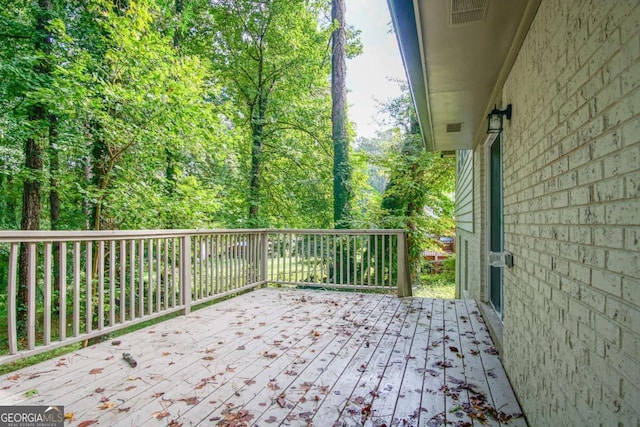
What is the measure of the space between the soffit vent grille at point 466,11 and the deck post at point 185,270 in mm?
3396

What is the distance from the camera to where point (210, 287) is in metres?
4.70

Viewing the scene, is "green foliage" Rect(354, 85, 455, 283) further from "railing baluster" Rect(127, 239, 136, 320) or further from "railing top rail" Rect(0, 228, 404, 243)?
"railing baluster" Rect(127, 239, 136, 320)

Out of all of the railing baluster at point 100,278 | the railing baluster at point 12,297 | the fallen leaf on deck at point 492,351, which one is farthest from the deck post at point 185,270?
the fallen leaf on deck at point 492,351

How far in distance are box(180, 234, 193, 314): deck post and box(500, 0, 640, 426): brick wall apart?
3.39 m

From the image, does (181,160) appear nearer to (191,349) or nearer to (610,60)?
(191,349)

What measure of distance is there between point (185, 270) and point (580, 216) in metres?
3.81

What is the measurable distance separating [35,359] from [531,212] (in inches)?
299

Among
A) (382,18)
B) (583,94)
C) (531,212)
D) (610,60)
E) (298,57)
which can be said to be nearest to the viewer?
(610,60)

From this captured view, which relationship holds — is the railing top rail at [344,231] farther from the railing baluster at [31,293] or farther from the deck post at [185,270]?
the railing baluster at [31,293]

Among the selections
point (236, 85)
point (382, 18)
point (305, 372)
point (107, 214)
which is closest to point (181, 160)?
point (107, 214)

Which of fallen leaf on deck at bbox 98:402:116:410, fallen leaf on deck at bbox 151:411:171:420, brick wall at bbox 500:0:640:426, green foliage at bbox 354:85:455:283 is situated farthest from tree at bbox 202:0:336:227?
brick wall at bbox 500:0:640:426

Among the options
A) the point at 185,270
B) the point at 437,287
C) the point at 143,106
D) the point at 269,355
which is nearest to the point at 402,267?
the point at 269,355

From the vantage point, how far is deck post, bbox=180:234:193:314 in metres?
4.02

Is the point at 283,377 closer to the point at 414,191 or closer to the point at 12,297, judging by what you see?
the point at 12,297
